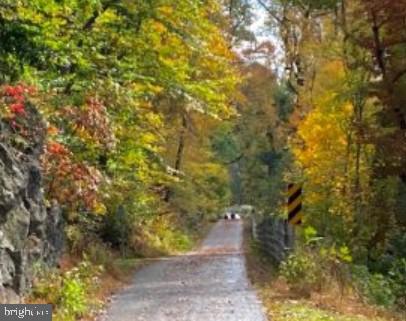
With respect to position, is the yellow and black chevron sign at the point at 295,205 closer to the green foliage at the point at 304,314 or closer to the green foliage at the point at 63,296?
the green foliage at the point at 304,314

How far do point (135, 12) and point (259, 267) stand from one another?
7323 millimetres

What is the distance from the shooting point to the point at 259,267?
781 inches

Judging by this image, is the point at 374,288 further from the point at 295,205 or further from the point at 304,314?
the point at 304,314

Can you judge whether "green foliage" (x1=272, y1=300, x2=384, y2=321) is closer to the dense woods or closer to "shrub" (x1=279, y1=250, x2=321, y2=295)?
"shrub" (x1=279, y1=250, x2=321, y2=295)

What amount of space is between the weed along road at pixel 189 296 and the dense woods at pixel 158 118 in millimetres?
942

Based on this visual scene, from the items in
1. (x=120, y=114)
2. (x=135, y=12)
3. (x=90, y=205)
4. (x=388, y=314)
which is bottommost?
(x=388, y=314)

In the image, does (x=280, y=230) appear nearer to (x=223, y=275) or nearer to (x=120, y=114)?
(x=223, y=275)

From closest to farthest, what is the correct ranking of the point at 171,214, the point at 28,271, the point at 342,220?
the point at 28,271 < the point at 342,220 < the point at 171,214

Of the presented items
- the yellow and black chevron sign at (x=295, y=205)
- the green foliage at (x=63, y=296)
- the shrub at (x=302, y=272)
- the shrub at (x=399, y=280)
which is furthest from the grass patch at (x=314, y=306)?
the green foliage at (x=63, y=296)

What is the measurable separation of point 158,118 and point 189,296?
8.08m

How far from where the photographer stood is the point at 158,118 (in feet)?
67.8

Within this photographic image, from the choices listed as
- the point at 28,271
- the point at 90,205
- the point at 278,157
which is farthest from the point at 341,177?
the point at 278,157

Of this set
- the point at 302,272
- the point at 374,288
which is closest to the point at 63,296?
the point at 302,272

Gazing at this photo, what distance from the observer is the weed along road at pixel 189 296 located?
11203mm
